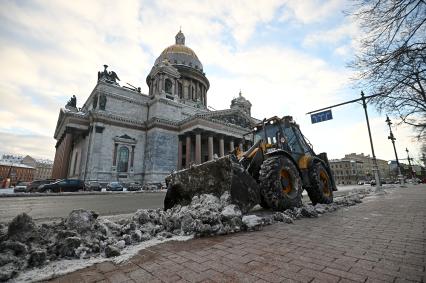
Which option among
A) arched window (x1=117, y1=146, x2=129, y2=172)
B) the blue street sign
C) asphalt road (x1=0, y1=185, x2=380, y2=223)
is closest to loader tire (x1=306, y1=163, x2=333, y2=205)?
asphalt road (x1=0, y1=185, x2=380, y2=223)

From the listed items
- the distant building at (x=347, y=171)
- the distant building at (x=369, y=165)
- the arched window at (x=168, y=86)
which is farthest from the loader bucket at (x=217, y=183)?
the distant building at (x=369, y=165)

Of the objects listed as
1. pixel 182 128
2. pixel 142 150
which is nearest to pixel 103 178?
pixel 142 150

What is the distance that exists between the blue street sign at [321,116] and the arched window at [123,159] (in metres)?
27.5

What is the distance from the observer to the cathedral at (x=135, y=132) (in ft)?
99.1

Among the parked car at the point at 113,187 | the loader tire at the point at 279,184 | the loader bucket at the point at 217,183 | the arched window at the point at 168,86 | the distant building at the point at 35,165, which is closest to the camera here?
the loader bucket at the point at 217,183

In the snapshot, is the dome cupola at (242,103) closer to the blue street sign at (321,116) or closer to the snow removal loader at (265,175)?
the blue street sign at (321,116)

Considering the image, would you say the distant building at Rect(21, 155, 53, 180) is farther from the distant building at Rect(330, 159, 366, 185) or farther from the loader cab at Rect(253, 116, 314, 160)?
the distant building at Rect(330, 159, 366, 185)

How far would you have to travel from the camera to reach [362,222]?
4273 millimetres

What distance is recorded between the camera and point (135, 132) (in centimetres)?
3409

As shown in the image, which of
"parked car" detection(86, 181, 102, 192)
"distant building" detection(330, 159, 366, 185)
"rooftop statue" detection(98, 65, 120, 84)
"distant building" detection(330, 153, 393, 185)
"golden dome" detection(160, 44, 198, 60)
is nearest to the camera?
"parked car" detection(86, 181, 102, 192)

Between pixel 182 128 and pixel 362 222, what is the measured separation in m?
33.2

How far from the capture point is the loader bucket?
4405mm

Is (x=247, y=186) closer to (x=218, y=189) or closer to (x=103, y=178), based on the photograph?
(x=218, y=189)

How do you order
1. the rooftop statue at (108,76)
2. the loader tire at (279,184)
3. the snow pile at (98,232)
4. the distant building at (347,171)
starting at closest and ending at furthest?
the snow pile at (98,232) < the loader tire at (279,184) < the rooftop statue at (108,76) < the distant building at (347,171)
